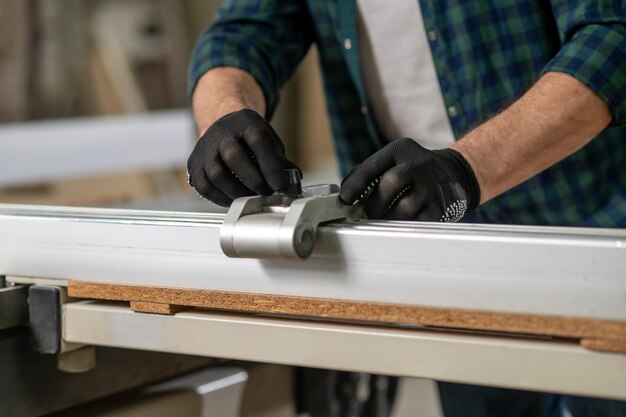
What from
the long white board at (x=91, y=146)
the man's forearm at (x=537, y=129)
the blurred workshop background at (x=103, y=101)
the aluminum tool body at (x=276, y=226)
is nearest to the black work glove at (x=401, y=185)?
the aluminum tool body at (x=276, y=226)

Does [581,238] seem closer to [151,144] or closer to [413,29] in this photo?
[413,29]

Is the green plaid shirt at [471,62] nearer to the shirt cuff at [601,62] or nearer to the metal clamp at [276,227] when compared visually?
the shirt cuff at [601,62]

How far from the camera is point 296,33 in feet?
4.60

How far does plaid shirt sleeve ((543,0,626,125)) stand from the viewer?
3.39ft

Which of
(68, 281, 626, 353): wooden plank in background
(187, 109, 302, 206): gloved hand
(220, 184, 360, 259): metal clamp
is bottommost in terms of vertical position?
(68, 281, 626, 353): wooden plank in background

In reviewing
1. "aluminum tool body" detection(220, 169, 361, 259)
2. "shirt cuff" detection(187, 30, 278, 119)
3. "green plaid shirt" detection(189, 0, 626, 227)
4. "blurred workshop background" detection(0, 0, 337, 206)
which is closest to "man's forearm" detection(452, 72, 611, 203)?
"green plaid shirt" detection(189, 0, 626, 227)

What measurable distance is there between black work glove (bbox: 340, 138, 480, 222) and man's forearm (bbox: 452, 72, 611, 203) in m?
0.14

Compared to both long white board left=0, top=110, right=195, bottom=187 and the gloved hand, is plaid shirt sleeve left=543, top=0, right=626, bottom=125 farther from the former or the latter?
long white board left=0, top=110, right=195, bottom=187

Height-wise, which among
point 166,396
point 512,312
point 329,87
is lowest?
point 166,396

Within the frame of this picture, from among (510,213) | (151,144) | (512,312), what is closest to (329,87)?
(510,213)

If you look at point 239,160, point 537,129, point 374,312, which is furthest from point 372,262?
point 537,129

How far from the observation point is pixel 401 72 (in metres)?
1.33

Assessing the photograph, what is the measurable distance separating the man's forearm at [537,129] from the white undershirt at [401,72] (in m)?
0.27

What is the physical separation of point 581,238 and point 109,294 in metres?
0.44
